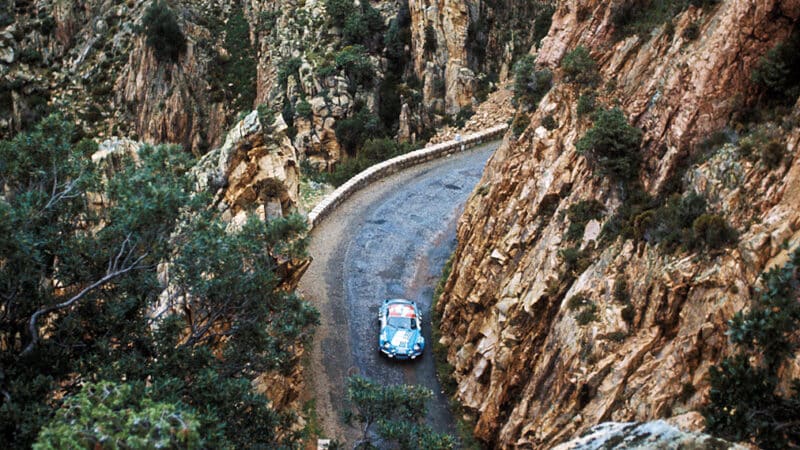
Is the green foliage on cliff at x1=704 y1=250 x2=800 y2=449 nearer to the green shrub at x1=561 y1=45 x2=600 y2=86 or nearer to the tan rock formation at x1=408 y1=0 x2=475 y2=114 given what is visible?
the green shrub at x1=561 y1=45 x2=600 y2=86

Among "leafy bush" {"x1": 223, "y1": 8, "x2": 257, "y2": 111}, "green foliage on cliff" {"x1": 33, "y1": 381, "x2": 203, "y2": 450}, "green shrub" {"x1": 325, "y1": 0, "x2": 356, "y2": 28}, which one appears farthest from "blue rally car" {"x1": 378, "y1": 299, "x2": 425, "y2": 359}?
"leafy bush" {"x1": 223, "y1": 8, "x2": 257, "y2": 111}

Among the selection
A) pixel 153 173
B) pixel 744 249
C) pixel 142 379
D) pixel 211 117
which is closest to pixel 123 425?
pixel 142 379

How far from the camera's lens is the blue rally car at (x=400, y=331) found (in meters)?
25.2

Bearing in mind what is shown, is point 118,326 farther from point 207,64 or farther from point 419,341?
point 207,64

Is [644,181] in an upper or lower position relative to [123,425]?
upper

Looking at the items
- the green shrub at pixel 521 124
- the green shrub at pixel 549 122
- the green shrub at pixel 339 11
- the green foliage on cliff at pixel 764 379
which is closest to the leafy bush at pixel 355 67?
the green shrub at pixel 339 11

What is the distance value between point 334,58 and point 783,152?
3955 centimetres

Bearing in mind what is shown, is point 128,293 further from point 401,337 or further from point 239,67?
point 239,67

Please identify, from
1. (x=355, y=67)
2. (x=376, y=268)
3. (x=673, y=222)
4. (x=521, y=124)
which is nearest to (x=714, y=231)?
(x=673, y=222)

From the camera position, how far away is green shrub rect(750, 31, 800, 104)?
642 inches

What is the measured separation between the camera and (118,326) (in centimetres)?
1408

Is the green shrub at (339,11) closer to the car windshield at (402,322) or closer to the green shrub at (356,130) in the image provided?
the green shrub at (356,130)

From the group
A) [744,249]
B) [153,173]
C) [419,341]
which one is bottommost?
[419,341]

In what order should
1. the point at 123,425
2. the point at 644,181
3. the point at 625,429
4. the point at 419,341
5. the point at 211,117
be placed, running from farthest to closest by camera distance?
1. the point at 211,117
2. the point at 419,341
3. the point at 644,181
4. the point at 625,429
5. the point at 123,425
